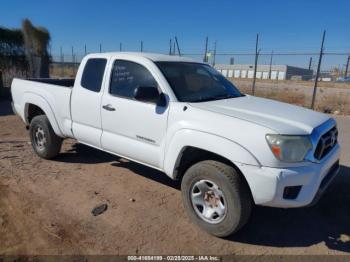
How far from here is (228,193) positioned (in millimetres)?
3104

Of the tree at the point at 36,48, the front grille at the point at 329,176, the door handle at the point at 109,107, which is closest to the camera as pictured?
the front grille at the point at 329,176

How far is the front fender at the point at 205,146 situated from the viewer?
2971 millimetres

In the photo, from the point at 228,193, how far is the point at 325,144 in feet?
3.98

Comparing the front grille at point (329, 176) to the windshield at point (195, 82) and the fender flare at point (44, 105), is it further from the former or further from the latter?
the fender flare at point (44, 105)

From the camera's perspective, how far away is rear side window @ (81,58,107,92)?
14.8ft

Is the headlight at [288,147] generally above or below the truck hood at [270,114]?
below

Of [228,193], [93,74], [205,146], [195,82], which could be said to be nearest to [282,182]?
[228,193]

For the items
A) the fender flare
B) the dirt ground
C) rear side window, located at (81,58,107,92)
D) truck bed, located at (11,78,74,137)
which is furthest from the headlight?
the fender flare

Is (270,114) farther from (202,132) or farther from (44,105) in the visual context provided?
(44,105)

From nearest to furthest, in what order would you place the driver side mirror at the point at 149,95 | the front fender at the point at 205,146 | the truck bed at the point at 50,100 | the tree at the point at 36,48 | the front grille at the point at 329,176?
the front fender at the point at 205,146 → the front grille at the point at 329,176 → the driver side mirror at the point at 149,95 → the truck bed at the point at 50,100 → the tree at the point at 36,48

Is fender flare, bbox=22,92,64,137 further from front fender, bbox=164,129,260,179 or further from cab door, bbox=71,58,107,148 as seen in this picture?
front fender, bbox=164,129,260,179

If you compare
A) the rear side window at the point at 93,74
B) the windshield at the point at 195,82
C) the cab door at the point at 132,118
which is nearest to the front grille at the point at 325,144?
the windshield at the point at 195,82

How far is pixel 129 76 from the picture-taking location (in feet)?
13.8

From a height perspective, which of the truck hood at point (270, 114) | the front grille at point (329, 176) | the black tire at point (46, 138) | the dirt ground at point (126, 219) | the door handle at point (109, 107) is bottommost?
the dirt ground at point (126, 219)
